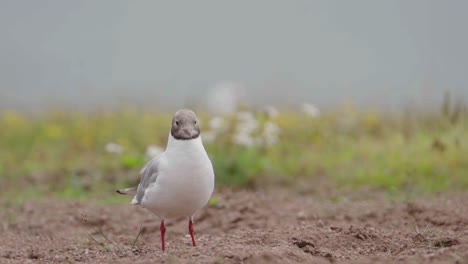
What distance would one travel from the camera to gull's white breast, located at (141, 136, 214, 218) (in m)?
5.74

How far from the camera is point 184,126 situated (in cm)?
577

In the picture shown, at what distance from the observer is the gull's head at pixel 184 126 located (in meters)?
5.75

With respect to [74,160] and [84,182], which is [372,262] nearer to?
[84,182]

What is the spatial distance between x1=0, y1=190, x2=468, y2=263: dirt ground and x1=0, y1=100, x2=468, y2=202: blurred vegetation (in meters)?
0.77

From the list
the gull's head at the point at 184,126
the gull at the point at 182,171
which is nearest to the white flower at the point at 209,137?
the gull at the point at 182,171

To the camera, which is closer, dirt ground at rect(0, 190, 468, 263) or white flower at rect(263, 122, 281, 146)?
dirt ground at rect(0, 190, 468, 263)

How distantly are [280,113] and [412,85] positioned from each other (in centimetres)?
191

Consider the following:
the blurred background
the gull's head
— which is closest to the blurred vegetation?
the blurred background

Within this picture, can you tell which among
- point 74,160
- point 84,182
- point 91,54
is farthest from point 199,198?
point 91,54

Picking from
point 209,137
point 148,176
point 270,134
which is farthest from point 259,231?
point 270,134

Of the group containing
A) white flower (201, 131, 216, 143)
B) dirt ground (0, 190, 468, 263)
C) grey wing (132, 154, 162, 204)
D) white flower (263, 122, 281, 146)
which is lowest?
dirt ground (0, 190, 468, 263)

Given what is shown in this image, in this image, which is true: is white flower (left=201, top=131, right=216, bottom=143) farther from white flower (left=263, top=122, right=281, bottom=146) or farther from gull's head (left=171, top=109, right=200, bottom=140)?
gull's head (left=171, top=109, right=200, bottom=140)

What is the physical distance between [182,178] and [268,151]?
19.2 ft

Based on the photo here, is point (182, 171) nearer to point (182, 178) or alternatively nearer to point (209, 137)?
point (182, 178)
